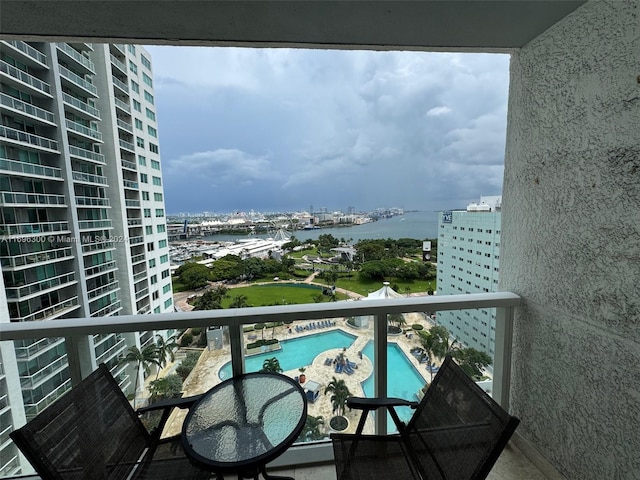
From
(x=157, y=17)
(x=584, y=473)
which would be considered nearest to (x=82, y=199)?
(x=157, y=17)

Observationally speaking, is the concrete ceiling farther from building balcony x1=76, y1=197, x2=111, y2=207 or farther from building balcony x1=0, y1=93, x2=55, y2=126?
building balcony x1=76, y1=197, x2=111, y2=207

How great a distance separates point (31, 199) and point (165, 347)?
8.66ft

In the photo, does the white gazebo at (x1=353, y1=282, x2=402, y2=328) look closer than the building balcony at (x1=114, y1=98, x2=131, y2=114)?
Yes

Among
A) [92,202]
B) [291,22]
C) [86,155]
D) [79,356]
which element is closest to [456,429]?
[79,356]

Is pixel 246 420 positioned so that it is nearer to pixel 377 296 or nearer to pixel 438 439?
pixel 438 439

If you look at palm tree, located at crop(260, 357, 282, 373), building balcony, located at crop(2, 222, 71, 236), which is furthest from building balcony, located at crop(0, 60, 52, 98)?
palm tree, located at crop(260, 357, 282, 373)

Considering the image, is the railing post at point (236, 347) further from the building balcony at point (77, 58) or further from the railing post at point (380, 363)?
the building balcony at point (77, 58)

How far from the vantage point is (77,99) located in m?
3.45

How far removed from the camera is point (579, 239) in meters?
1.46

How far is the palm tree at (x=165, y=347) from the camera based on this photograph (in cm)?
172

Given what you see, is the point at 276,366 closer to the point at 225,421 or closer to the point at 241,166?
the point at 225,421

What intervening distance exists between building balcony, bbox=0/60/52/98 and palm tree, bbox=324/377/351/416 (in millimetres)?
4191

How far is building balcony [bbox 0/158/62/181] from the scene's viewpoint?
2.61 metres

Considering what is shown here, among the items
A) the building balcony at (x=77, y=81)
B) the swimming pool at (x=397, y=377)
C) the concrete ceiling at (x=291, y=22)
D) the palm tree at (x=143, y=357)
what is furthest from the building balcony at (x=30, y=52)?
the swimming pool at (x=397, y=377)
